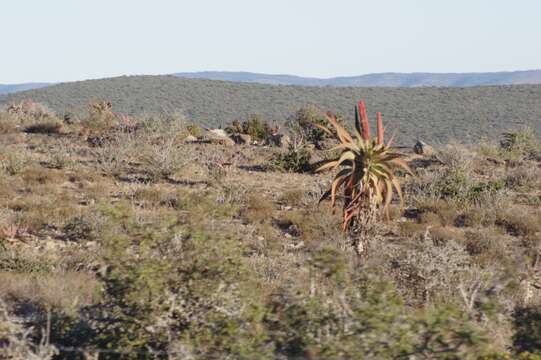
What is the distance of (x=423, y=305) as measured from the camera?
6996 millimetres

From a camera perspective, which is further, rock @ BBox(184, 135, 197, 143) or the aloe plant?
rock @ BBox(184, 135, 197, 143)

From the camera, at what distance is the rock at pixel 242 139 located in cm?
2189

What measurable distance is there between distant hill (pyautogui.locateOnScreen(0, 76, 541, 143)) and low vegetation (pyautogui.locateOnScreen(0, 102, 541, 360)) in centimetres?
2777

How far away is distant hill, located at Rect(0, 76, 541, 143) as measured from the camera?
156 feet

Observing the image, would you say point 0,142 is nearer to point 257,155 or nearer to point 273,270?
point 257,155

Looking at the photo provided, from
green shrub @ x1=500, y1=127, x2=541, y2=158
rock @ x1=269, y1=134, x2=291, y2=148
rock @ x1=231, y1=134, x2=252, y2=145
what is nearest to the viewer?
green shrub @ x1=500, y1=127, x2=541, y2=158

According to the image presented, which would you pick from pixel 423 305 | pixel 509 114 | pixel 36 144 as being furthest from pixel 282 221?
pixel 509 114

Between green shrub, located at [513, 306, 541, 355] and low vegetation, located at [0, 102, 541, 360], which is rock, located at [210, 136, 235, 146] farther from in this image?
green shrub, located at [513, 306, 541, 355]

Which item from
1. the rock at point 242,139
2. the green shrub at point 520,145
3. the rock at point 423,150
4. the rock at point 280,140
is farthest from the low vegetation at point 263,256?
the rock at point 242,139

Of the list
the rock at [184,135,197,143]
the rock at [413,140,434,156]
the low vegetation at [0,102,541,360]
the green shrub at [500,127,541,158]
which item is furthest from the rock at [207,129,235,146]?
the green shrub at [500,127,541,158]

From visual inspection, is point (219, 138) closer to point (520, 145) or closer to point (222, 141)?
point (222, 141)

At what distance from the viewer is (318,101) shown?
60.5 meters

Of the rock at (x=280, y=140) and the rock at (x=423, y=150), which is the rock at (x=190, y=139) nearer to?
the rock at (x=280, y=140)

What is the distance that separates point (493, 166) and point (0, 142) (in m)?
13.9
